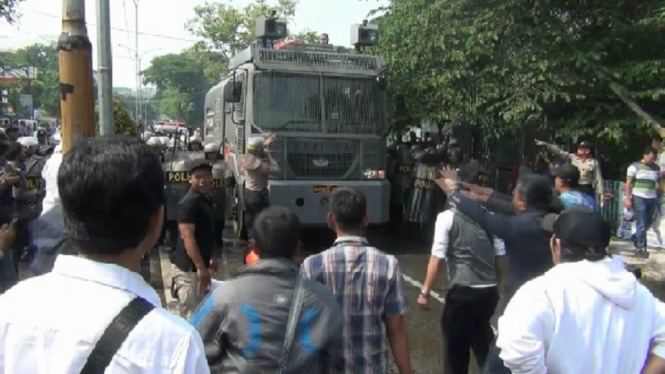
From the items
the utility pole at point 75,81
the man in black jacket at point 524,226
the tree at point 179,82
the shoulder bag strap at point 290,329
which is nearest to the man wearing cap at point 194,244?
the utility pole at point 75,81

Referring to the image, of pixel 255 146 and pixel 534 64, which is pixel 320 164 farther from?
pixel 534 64

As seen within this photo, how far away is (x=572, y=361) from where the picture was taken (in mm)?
2400

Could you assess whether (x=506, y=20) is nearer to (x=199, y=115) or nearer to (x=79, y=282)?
(x=79, y=282)

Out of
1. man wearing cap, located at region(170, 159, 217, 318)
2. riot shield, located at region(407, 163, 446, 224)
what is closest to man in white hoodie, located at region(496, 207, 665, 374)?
man wearing cap, located at region(170, 159, 217, 318)

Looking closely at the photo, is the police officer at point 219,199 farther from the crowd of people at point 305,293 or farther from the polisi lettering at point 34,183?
the crowd of people at point 305,293

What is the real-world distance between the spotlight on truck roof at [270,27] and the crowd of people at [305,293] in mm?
6199

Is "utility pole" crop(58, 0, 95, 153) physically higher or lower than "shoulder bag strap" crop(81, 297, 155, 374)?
higher

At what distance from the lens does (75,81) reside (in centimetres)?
392

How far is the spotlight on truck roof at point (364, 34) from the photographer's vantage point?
11648 millimetres

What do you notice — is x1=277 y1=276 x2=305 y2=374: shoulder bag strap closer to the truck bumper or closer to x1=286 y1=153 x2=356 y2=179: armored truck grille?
the truck bumper

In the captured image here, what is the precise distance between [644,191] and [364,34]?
489cm

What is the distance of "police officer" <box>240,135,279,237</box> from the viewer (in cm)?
909

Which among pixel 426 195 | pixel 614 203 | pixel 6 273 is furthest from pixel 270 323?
pixel 614 203

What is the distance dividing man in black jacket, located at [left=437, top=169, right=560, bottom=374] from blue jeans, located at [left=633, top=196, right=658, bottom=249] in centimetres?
676
